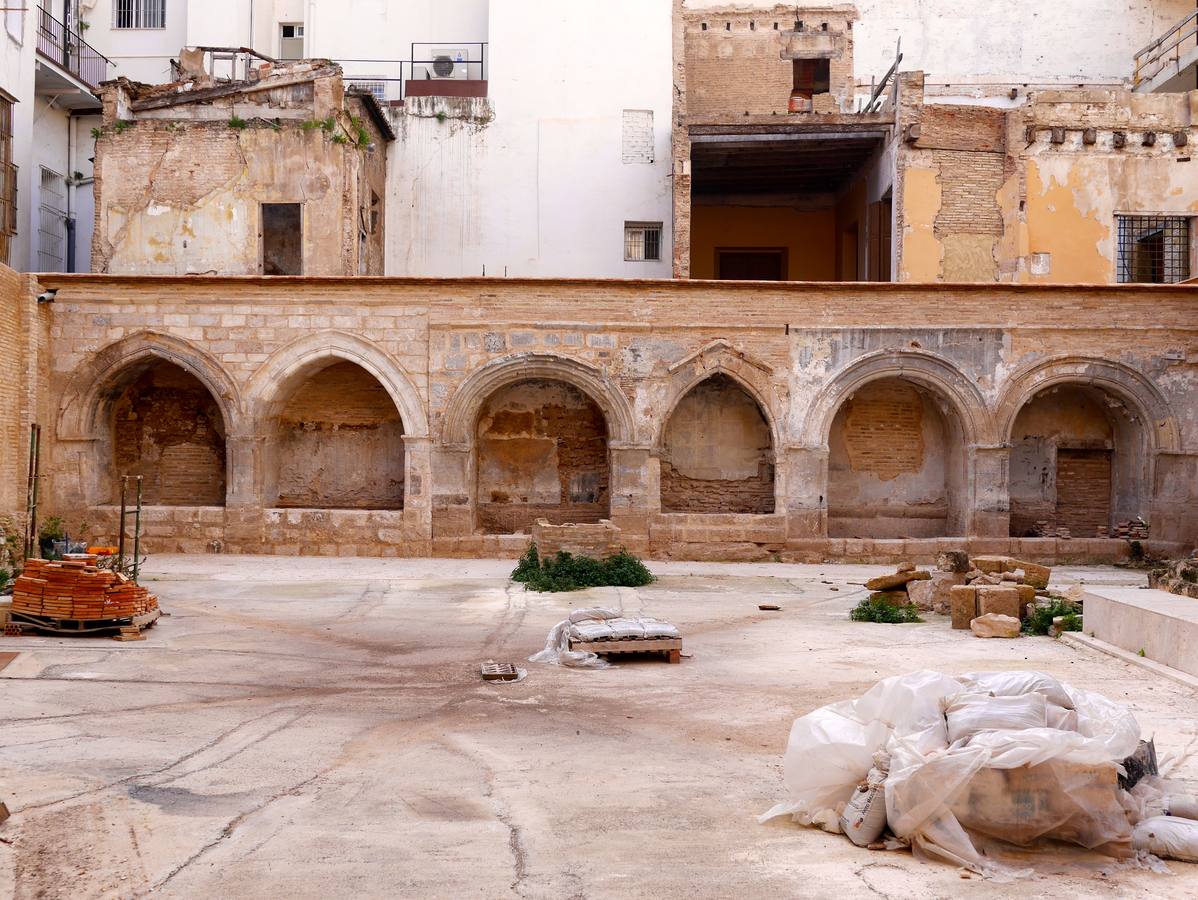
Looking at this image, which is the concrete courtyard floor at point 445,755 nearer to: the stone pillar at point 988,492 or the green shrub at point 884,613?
the green shrub at point 884,613

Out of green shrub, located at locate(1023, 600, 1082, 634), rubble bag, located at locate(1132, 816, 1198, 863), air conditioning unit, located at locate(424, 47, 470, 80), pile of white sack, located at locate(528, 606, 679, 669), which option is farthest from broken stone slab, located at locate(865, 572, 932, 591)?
air conditioning unit, located at locate(424, 47, 470, 80)

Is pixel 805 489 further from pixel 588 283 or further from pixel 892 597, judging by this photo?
pixel 892 597

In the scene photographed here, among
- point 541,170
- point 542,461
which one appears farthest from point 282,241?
point 542,461

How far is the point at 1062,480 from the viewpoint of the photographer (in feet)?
65.1

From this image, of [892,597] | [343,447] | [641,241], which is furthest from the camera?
[641,241]

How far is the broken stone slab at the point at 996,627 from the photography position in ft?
36.8

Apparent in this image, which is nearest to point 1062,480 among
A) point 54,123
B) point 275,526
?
point 275,526

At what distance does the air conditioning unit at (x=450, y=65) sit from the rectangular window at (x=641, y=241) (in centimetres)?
580

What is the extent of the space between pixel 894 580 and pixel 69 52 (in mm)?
23076

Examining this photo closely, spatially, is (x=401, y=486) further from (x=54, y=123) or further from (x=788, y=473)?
(x=54, y=123)

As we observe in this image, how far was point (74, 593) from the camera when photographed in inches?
422

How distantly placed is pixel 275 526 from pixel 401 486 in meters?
2.60

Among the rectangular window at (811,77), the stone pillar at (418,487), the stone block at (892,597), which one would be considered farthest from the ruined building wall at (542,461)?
the rectangular window at (811,77)

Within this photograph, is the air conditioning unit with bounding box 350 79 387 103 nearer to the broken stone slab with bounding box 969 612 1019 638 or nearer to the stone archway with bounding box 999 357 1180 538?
the stone archway with bounding box 999 357 1180 538
